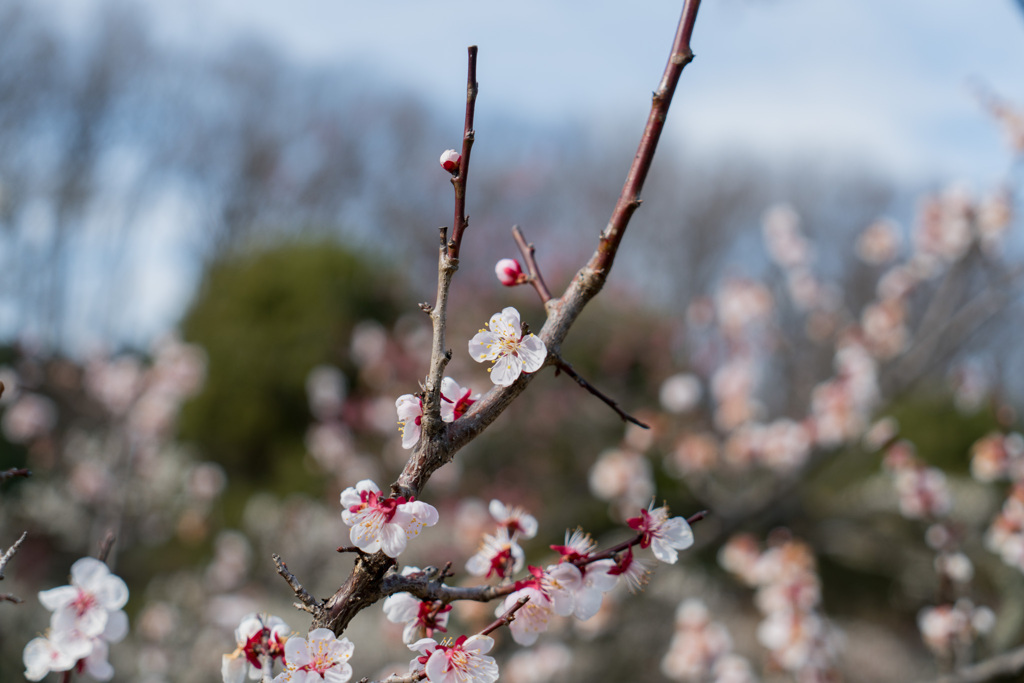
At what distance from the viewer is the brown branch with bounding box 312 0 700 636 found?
837mm

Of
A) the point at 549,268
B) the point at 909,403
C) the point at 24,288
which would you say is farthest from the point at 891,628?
the point at 24,288

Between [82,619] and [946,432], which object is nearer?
[82,619]

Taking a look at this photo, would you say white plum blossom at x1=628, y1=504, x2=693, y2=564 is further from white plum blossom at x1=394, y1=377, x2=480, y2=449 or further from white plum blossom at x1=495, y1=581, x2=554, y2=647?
white plum blossom at x1=394, y1=377, x2=480, y2=449

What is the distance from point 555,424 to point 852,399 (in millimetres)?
2168

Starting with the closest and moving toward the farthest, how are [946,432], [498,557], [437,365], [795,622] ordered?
[437,365], [498,557], [795,622], [946,432]

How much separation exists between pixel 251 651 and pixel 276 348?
20.1 ft

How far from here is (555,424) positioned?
580 centimetres

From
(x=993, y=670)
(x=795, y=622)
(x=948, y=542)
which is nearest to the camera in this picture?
(x=993, y=670)

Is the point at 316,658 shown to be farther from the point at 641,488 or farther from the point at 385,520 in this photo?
the point at 641,488

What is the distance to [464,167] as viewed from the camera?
850mm

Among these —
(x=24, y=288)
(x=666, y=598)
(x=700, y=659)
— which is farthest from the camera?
(x=24, y=288)

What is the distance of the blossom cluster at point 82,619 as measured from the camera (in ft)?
3.20

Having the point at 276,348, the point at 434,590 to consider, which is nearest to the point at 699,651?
the point at 434,590

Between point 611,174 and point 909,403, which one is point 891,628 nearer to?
point 909,403
